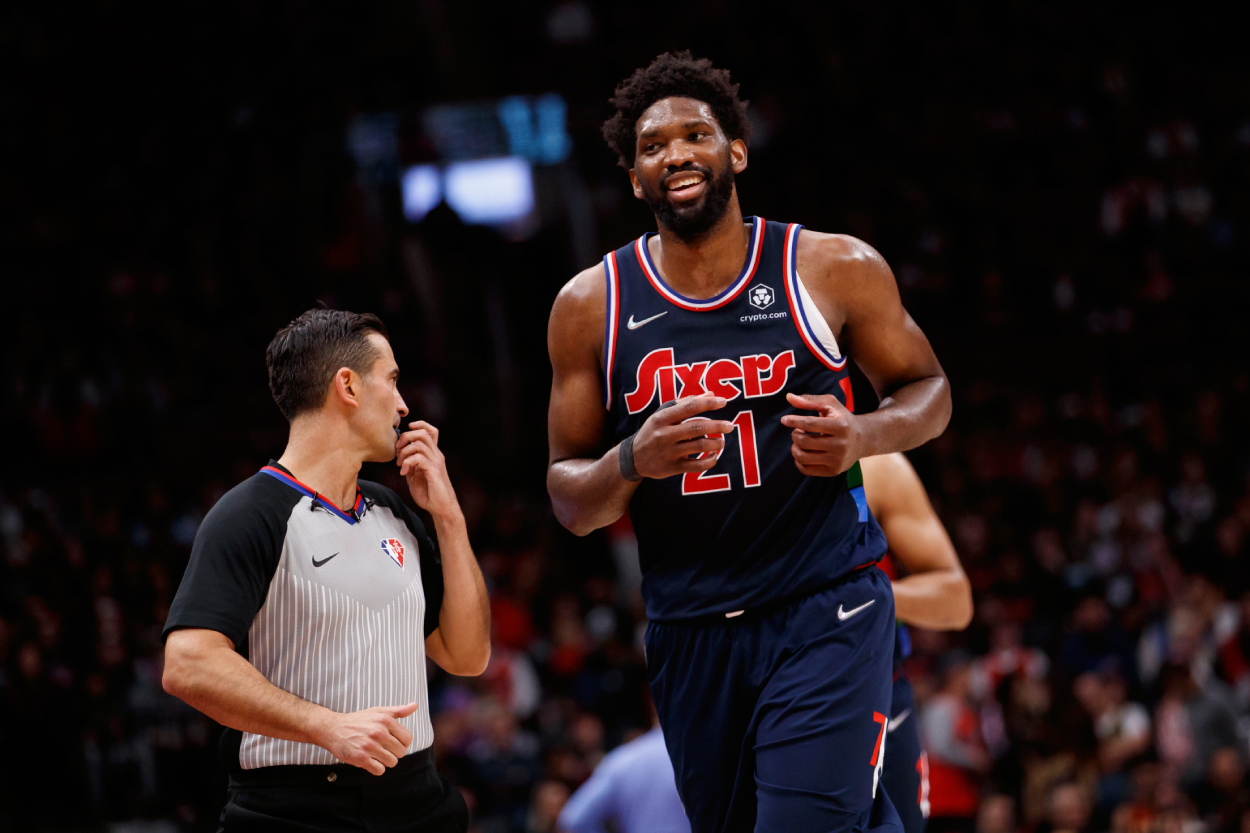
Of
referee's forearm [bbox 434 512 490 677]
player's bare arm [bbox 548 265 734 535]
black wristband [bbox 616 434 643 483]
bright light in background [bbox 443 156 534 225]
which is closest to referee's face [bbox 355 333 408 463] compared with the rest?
referee's forearm [bbox 434 512 490 677]

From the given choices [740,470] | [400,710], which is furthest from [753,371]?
[400,710]

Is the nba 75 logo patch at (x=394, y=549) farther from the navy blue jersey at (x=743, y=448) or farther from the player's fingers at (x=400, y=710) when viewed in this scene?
the navy blue jersey at (x=743, y=448)

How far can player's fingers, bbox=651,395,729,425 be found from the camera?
3.27m

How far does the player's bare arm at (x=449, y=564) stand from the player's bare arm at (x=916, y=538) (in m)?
1.93

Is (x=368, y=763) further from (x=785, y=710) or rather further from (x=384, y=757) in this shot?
(x=785, y=710)

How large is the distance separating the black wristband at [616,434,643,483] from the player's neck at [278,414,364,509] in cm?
72

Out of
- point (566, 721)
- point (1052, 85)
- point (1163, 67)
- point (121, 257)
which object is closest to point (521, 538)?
point (566, 721)

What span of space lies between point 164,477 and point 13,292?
143 inches

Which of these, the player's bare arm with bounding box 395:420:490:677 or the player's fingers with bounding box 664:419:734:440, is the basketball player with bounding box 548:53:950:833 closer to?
the player's fingers with bounding box 664:419:734:440

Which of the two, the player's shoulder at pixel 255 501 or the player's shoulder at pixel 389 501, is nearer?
the player's shoulder at pixel 255 501

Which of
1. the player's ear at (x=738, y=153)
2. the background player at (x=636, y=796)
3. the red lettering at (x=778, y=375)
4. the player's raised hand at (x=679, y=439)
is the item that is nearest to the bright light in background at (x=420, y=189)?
the background player at (x=636, y=796)

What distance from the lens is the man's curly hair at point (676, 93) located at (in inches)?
153

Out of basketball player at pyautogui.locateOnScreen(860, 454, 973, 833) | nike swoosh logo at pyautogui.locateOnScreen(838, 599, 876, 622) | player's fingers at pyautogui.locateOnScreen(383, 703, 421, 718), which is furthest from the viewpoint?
basketball player at pyautogui.locateOnScreen(860, 454, 973, 833)

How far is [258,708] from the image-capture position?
3.04m
